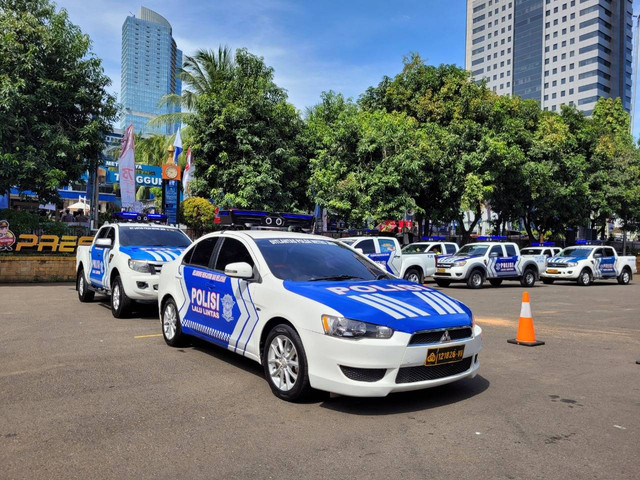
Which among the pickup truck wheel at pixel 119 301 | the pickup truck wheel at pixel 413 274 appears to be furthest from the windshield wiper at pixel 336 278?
the pickup truck wheel at pixel 413 274

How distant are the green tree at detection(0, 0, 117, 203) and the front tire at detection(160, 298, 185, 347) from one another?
1312 cm

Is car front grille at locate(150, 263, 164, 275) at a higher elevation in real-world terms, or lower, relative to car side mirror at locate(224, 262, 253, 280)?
lower

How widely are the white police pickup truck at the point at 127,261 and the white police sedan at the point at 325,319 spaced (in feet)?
10.6

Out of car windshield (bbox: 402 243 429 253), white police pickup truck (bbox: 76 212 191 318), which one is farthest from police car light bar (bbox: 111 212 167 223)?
car windshield (bbox: 402 243 429 253)

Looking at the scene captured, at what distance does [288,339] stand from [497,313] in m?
8.30

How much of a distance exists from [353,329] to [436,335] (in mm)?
778

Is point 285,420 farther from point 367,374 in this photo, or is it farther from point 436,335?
point 436,335

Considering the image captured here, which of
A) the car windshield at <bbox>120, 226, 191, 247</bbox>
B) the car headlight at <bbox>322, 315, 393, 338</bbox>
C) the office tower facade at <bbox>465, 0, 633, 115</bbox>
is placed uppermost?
the office tower facade at <bbox>465, 0, 633, 115</bbox>

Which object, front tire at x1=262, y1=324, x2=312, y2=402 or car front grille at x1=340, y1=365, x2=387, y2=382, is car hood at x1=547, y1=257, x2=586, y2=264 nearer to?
front tire at x1=262, y1=324, x2=312, y2=402

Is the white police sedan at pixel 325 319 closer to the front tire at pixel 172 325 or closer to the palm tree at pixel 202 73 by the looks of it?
the front tire at pixel 172 325

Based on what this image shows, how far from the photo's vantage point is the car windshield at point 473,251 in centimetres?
2069

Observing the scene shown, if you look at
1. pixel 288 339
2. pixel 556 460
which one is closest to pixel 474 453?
pixel 556 460

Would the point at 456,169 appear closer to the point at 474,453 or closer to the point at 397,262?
the point at 397,262

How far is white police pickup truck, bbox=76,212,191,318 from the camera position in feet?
32.1
